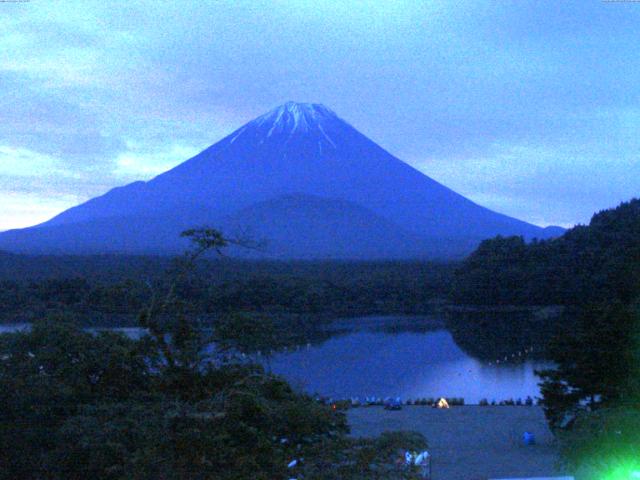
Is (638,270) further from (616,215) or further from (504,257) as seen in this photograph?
(616,215)

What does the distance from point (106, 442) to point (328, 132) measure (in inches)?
1944

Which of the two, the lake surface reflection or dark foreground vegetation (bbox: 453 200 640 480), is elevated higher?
dark foreground vegetation (bbox: 453 200 640 480)

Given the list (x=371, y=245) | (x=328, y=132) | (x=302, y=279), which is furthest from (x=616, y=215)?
(x=328, y=132)

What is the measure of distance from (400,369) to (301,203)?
29.0m

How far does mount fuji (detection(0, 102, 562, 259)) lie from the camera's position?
39.5m

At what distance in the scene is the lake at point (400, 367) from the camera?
13.3m

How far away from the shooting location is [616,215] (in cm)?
2553

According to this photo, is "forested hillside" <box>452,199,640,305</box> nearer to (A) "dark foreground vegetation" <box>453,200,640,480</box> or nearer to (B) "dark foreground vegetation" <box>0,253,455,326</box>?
(A) "dark foreground vegetation" <box>453,200,640,480</box>

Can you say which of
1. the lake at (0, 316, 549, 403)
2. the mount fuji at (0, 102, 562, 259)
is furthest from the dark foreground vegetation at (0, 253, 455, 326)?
the mount fuji at (0, 102, 562, 259)

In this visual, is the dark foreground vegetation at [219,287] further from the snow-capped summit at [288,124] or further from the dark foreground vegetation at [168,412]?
the snow-capped summit at [288,124]

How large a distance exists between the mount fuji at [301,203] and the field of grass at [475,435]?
25313 mm

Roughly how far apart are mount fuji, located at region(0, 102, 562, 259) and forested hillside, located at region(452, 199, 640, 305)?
1269cm

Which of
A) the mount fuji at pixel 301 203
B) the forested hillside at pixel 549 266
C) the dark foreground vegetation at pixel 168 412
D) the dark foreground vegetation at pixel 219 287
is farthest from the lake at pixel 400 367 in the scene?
the mount fuji at pixel 301 203

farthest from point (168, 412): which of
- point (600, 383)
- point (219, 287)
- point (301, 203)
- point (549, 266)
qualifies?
point (301, 203)
